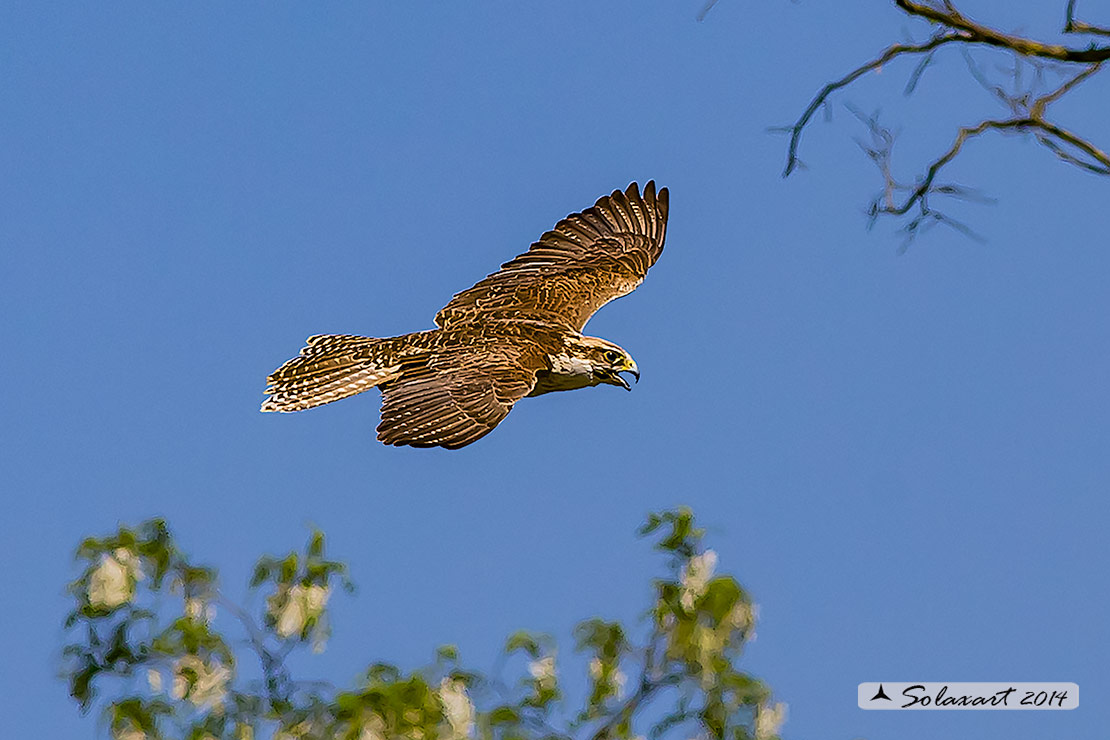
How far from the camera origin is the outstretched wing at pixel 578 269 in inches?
470

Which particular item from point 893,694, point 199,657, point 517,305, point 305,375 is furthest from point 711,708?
point 517,305

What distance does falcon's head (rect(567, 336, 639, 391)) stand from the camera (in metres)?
10.8

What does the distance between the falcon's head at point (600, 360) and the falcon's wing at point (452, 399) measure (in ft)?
3.55

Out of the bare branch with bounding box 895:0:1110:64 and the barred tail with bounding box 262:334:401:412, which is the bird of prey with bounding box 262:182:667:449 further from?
the bare branch with bounding box 895:0:1110:64

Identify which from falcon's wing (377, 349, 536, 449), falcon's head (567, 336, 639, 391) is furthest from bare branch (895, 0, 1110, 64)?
falcon's head (567, 336, 639, 391)

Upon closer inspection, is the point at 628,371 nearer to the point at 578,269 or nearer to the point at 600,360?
the point at 600,360

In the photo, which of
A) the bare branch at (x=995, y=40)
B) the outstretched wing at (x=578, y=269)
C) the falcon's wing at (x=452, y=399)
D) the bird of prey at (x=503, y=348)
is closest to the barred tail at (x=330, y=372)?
the bird of prey at (x=503, y=348)

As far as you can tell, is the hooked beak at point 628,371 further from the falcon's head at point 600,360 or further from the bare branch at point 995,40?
the bare branch at point 995,40

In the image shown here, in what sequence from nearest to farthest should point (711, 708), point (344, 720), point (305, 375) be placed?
point (344, 720) → point (711, 708) → point (305, 375)

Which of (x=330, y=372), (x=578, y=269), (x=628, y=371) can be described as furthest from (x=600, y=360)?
(x=578, y=269)

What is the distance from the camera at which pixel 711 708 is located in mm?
5680

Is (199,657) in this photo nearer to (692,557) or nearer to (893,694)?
(692,557)

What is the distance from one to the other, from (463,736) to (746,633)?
3.55 feet

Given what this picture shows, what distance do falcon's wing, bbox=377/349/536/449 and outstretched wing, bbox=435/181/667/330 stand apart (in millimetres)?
1786
